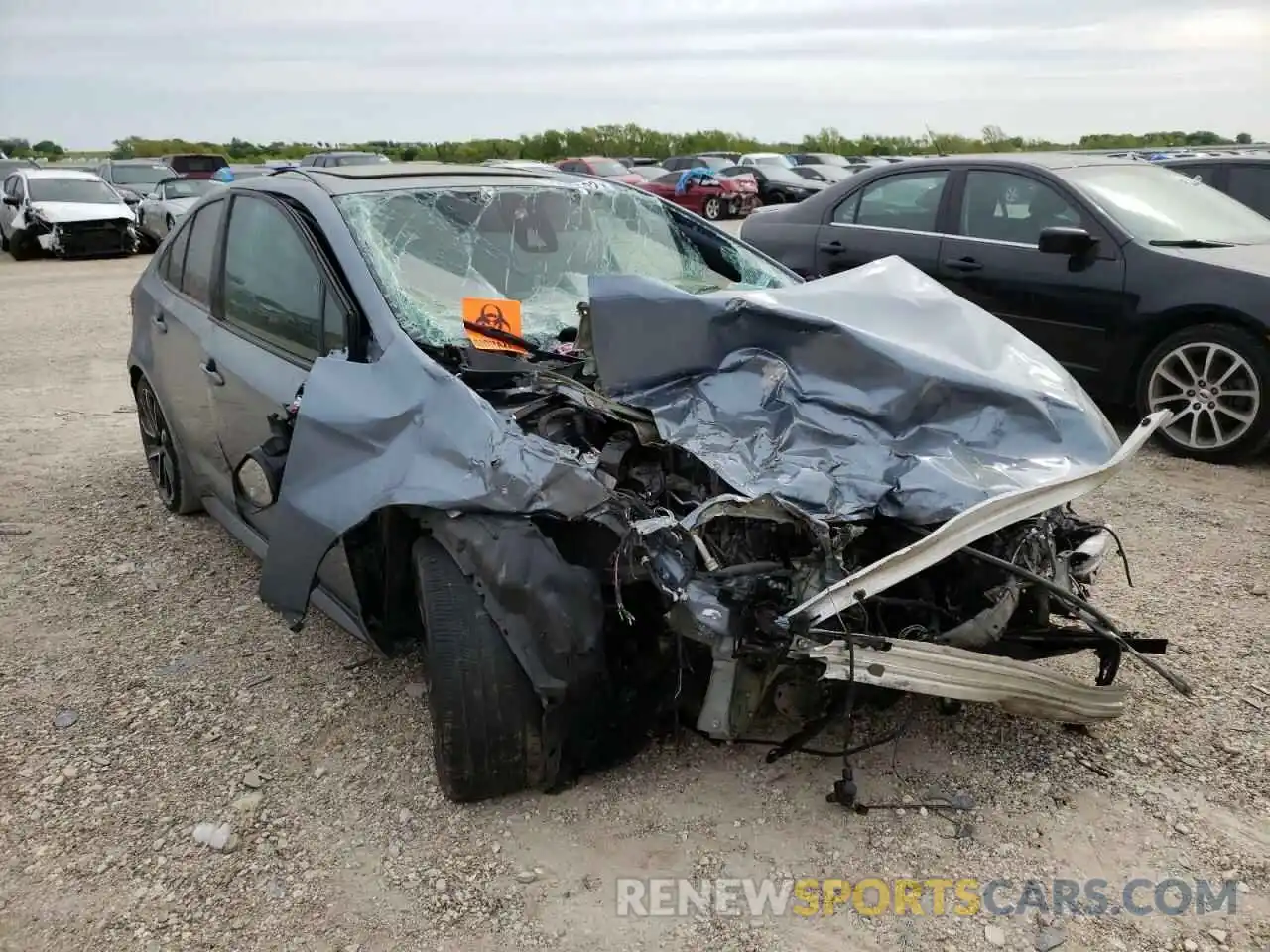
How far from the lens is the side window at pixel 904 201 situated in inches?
258

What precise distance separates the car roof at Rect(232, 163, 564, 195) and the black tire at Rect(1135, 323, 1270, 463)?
11.2ft

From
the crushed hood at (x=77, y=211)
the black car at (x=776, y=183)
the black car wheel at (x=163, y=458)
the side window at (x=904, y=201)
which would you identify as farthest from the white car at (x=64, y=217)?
the side window at (x=904, y=201)

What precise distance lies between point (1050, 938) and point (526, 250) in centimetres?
271

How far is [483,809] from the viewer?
2.66 meters

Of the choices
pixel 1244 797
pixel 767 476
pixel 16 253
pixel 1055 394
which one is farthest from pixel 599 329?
pixel 16 253

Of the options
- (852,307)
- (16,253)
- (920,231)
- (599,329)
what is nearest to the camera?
(599,329)

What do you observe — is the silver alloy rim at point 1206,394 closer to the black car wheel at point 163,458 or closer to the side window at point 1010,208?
the side window at point 1010,208

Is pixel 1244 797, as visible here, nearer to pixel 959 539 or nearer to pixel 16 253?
pixel 959 539

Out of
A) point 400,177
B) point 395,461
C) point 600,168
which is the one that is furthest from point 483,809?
point 600,168

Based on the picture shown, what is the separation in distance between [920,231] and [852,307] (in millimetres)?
3705

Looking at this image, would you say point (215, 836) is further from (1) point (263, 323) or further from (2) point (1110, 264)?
(2) point (1110, 264)

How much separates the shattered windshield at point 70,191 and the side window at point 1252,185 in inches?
650

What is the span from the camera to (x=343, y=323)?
3078mm

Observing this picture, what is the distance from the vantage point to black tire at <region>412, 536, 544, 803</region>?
2.47m
